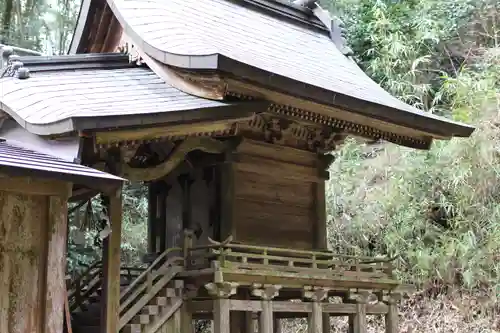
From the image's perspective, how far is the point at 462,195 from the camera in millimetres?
12312

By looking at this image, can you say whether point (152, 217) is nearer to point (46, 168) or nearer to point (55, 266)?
point (55, 266)

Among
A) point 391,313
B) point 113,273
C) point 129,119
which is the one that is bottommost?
point 391,313

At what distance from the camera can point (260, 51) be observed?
27.9 ft

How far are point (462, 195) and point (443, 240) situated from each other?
0.95m

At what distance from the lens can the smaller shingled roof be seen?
15.1 ft

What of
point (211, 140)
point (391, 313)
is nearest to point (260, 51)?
point (211, 140)

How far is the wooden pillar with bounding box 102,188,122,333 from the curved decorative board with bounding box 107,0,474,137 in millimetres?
1589

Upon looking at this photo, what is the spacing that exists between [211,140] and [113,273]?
2.03 meters

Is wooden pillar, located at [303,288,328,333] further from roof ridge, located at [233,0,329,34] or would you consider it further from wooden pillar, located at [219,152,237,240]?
roof ridge, located at [233,0,329,34]

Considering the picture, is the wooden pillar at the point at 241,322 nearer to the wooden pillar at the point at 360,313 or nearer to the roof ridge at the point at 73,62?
the wooden pillar at the point at 360,313

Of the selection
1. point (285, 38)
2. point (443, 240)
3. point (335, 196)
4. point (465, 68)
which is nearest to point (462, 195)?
point (443, 240)

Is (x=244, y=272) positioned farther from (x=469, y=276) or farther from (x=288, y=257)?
(x=469, y=276)

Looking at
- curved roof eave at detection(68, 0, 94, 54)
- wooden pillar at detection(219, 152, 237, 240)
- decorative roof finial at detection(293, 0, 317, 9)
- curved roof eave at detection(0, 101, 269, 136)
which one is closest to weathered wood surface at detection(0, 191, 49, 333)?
curved roof eave at detection(0, 101, 269, 136)

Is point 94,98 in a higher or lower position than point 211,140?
higher
